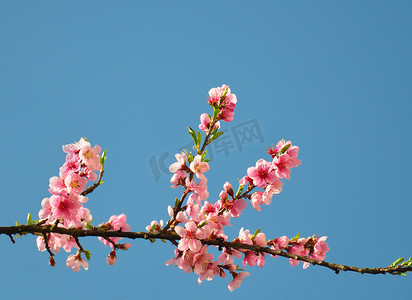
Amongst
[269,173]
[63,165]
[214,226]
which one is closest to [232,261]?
[214,226]

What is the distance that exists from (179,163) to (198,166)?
0.17 m

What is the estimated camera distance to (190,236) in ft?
8.50

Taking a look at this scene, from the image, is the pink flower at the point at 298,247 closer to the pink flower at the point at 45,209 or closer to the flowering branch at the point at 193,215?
the flowering branch at the point at 193,215

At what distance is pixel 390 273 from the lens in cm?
226

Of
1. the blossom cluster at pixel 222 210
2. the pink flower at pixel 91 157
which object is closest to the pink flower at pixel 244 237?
the blossom cluster at pixel 222 210

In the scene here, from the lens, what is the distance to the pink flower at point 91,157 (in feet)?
8.91

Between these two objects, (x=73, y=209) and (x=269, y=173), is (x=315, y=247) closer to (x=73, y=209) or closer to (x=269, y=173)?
(x=269, y=173)

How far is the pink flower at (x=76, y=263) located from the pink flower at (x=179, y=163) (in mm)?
1073

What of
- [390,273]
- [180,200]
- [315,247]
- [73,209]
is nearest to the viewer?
[390,273]

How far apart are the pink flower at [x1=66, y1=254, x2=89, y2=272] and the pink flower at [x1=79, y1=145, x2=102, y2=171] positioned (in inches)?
32.5

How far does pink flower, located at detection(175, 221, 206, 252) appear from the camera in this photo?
8.39 ft

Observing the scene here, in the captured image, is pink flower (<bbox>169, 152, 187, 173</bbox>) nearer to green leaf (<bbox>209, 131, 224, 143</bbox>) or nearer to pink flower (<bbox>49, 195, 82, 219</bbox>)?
green leaf (<bbox>209, 131, 224, 143</bbox>)

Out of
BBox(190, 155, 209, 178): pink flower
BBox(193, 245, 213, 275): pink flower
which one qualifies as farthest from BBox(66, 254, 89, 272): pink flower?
BBox(190, 155, 209, 178): pink flower

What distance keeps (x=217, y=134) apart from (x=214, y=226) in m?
0.69
